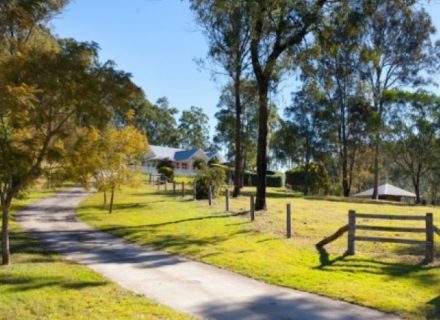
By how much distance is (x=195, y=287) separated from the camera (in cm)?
1086

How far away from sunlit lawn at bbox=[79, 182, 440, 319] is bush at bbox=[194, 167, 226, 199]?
25.9 ft

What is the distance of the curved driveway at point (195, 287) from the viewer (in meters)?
9.09

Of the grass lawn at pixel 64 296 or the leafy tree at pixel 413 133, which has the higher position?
the leafy tree at pixel 413 133

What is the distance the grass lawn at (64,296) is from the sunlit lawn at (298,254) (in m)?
3.34

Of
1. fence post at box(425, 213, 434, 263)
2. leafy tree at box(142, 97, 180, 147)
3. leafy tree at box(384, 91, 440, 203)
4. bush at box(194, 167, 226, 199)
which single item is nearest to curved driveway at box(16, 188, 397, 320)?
fence post at box(425, 213, 434, 263)

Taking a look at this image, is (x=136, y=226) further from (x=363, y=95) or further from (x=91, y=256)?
(x=363, y=95)

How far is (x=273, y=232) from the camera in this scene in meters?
18.8

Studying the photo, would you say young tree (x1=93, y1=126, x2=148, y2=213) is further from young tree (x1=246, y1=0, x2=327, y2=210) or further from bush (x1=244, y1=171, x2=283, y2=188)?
bush (x1=244, y1=171, x2=283, y2=188)

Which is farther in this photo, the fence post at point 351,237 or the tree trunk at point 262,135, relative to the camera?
the tree trunk at point 262,135

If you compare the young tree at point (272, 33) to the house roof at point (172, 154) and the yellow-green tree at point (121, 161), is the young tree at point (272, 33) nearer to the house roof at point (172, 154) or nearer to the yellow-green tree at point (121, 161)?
the yellow-green tree at point (121, 161)

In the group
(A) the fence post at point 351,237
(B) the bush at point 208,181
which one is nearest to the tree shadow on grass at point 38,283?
(A) the fence post at point 351,237

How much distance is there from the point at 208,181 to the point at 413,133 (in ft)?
95.6

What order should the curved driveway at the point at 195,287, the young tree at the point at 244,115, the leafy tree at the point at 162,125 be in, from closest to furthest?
the curved driveway at the point at 195,287 → the young tree at the point at 244,115 → the leafy tree at the point at 162,125

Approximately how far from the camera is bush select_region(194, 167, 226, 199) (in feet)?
112
